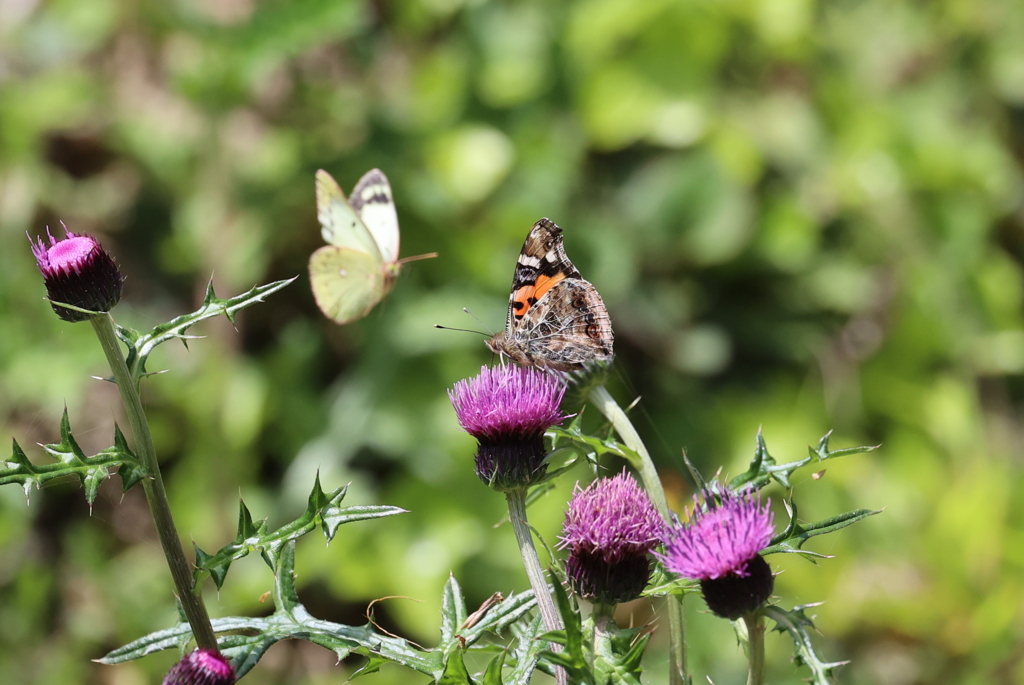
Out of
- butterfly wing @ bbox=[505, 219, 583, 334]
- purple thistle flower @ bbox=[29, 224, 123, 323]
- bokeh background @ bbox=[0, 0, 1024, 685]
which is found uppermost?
purple thistle flower @ bbox=[29, 224, 123, 323]

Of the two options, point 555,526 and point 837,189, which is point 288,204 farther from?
point 837,189

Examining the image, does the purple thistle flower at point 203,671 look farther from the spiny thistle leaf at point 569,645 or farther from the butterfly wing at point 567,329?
the butterfly wing at point 567,329

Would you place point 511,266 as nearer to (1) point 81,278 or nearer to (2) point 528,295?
(2) point 528,295

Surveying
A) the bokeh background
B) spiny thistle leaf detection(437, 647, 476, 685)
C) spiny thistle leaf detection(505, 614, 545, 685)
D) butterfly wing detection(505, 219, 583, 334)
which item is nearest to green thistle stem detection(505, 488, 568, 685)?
spiny thistle leaf detection(505, 614, 545, 685)

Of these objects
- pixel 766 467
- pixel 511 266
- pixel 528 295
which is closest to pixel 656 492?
pixel 766 467

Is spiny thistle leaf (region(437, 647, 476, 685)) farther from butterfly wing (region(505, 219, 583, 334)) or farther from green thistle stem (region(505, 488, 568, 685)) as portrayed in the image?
butterfly wing (region(505, 219, 583, 334))

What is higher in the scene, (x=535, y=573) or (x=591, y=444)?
(x=591, y=444)
